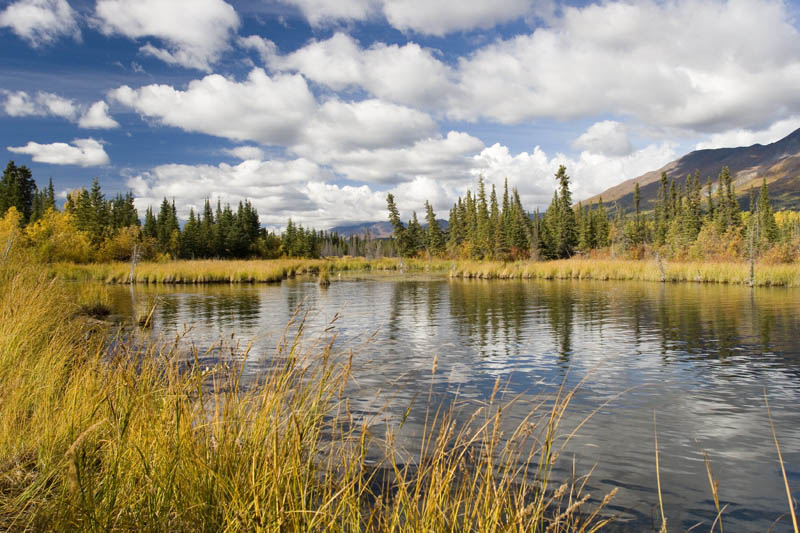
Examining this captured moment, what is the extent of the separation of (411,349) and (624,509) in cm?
770

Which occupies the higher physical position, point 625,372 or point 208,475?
point 208,475

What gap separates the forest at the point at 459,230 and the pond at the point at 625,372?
3884 cm

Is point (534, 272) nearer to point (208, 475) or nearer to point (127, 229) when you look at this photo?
point (208, 475)

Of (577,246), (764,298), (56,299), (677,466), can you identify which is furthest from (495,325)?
(577,246)

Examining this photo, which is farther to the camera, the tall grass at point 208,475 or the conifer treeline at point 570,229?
the conifer treeline at point 570,229

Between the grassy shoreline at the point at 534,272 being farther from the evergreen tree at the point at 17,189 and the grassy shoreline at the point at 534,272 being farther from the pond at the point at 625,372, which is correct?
the evergreen tree at the point at 17,189

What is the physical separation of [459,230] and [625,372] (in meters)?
84.4

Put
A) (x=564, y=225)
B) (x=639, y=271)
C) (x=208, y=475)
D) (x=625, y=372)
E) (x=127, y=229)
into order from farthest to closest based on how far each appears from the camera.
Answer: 1. (x=564, y=225)
2. (x=127, y=229)
3. (x=639, y=271)
4. (x=625, y=372)
5. (x=208, y=475)

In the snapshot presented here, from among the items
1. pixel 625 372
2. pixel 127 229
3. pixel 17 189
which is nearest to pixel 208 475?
pixel 625 372

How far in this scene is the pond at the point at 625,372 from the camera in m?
5.17

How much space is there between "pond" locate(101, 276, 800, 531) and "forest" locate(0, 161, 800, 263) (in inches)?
1529

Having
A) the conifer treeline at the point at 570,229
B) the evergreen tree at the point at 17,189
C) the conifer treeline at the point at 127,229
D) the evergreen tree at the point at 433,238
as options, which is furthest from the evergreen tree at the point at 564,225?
the evergreen tree at the point at 17,189

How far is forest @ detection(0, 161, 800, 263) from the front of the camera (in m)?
58.4

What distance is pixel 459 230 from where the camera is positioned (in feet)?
306
